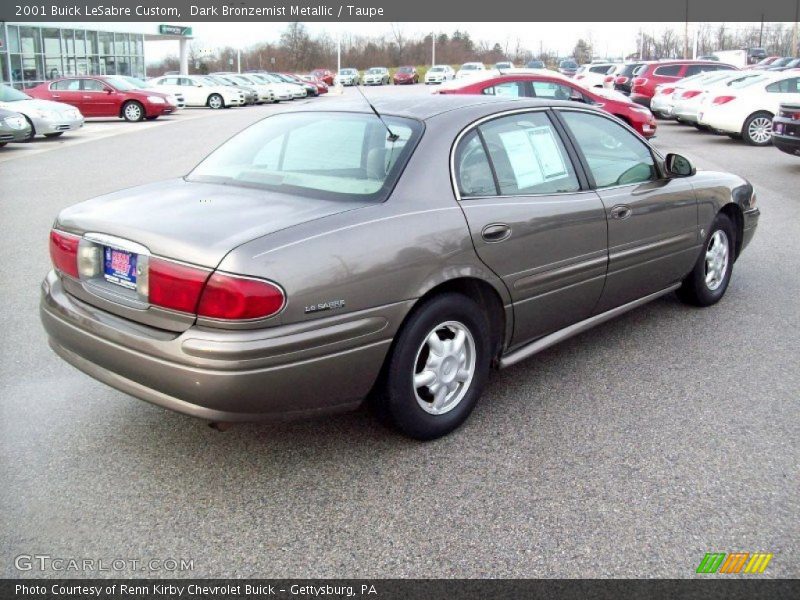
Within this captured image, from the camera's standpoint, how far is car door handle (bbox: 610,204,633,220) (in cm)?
452

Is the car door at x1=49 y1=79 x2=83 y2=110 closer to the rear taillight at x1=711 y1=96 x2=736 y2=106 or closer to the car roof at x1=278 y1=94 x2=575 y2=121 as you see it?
the rear taillight at x1=711 y1=96 x2=736 y2=106

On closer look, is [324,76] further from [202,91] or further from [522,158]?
[522,158]

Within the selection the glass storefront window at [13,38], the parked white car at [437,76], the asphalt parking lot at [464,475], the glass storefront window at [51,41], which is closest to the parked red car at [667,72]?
the asphalt parking lot at [464,475]

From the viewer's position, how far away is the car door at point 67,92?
26.9 m

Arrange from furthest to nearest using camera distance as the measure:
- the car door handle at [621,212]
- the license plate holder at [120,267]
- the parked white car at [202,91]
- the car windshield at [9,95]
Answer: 1. the parked white car at [202,91]
2. the car windshield at [9,95]
3. the car door handle at [621,212]
4. the license plate holder at [120,267]

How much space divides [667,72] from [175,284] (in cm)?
2463

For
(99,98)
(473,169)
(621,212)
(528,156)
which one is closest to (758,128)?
(621,212)

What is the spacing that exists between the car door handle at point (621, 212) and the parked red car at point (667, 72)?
2168 cm

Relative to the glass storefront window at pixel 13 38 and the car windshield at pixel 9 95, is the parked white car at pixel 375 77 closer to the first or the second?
the glass storefront window at pixel 13 38

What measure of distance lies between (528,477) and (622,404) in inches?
38.7

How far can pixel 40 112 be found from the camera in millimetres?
19062

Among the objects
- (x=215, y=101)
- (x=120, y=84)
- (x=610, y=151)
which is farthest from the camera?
(x=215, y=101)

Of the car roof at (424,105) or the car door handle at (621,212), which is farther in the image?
the car door handle at (621,212)

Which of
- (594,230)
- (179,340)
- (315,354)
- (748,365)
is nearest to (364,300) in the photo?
(315,354)
